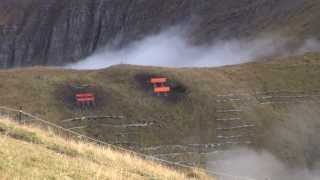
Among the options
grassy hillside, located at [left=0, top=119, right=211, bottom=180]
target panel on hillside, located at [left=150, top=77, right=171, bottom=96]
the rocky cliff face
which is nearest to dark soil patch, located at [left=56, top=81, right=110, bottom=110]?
target panel on hillside, located at [left=150, top=77, right=171, bottom=96]

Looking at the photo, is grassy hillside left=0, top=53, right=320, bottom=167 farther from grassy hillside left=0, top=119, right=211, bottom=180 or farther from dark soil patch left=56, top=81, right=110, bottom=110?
grassy hillside left=0, top=119, right=211, bottom=180

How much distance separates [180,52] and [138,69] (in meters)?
40.8

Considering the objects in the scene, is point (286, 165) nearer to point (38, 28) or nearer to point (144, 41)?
point (144, 41)

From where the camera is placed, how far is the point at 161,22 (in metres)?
108

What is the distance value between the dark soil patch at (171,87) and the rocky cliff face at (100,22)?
3418 cm

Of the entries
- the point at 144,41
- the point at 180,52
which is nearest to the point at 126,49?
the point at 144,41

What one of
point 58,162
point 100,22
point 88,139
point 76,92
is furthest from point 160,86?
point 100,22

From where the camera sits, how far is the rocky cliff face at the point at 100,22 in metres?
91.6

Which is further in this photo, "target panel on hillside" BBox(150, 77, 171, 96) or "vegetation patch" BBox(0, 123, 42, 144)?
"target panel on hillside" BBox(150, 77, 171, 96)

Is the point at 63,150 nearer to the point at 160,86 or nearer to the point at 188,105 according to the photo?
the point at 188,105

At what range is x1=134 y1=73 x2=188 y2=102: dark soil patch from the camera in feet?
163

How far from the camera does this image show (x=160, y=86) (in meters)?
51.0

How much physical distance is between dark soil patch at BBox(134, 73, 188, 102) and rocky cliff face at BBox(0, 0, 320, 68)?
34.2 meters

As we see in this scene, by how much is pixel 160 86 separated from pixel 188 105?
361 cm
